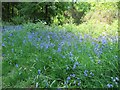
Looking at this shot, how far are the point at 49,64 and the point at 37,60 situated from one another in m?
0.24

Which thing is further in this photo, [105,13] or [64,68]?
[105,13]

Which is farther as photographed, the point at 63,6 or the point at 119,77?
the point at 63,6

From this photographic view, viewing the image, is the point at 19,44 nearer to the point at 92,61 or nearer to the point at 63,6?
the point at 92,61

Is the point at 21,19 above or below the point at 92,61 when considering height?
below

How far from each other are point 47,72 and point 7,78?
22.2 inches

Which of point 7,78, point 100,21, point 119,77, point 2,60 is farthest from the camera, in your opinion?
point 100,21

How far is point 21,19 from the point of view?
1039 cm

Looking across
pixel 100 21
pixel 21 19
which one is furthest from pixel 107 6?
pixel 21 19

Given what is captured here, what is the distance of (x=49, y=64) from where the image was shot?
3170 mm

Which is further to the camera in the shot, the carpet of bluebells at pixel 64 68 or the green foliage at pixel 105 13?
the green foliage at pixel 105 13

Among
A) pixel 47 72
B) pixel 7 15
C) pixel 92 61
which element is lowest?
pixel 7 15

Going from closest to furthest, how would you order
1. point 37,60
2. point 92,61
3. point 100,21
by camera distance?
point 92,61 → point 37,60 → point 100,21

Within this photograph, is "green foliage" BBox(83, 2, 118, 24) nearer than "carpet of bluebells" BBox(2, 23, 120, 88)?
No

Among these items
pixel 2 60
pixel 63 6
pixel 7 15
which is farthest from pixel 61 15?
pixel 2 60
